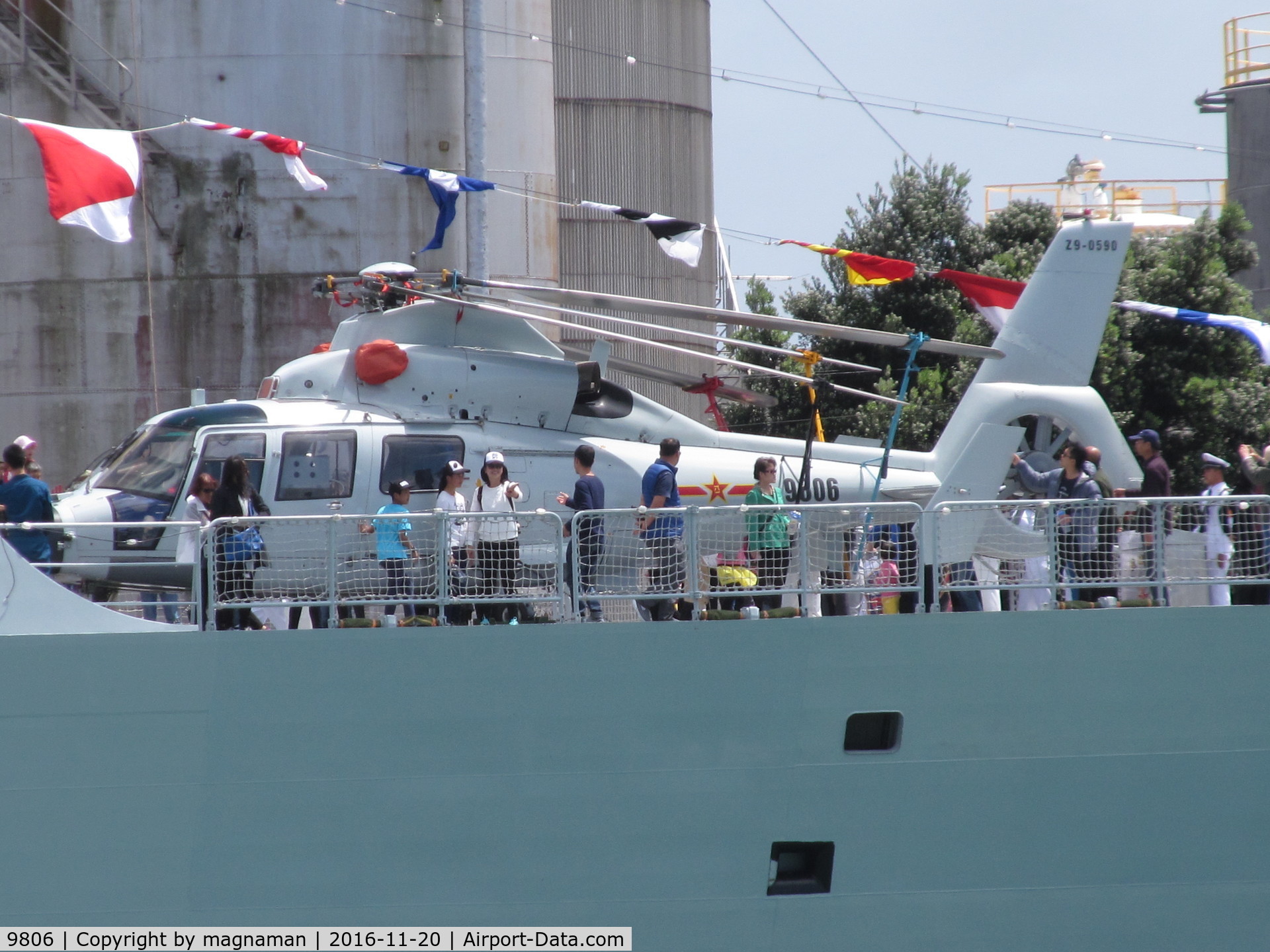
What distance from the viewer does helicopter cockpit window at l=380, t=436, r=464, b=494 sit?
10555 mm

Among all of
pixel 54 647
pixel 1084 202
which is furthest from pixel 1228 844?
pixel 1084 202

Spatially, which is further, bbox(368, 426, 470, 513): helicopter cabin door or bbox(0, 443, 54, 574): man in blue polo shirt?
bbox(368, 426, 470, 513): helicopter cabin door

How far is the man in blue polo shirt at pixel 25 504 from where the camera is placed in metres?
8.74

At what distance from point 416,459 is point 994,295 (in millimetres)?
6372

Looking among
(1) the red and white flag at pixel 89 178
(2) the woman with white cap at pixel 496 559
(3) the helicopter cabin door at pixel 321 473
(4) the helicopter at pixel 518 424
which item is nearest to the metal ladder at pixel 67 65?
(1) the red and white flag at pixel 89 178

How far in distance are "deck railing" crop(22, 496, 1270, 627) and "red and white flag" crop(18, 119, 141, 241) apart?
323 centimetres

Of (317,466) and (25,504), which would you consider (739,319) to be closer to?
(317,466)

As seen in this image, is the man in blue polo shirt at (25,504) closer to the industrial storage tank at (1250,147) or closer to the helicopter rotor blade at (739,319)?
the helicopter rotor blade at (739,319)

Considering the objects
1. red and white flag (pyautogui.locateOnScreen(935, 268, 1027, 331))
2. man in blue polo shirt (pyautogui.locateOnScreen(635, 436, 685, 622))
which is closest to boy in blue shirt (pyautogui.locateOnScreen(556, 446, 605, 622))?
man in blue polo shirt (pyautogui.locateOnScreen(635, 436, 685, 622))

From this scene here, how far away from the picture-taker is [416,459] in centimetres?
1066

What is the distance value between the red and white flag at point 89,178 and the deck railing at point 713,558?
127 inches

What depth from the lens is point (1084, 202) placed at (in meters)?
22.8

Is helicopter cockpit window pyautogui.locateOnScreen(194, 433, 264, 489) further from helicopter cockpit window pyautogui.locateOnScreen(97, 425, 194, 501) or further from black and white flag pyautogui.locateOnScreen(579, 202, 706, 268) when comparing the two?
black and white flag pyautogui.locateOnScreen(579, 202, 706, 268)

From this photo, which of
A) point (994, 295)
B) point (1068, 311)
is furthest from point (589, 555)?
point (994, 295)
